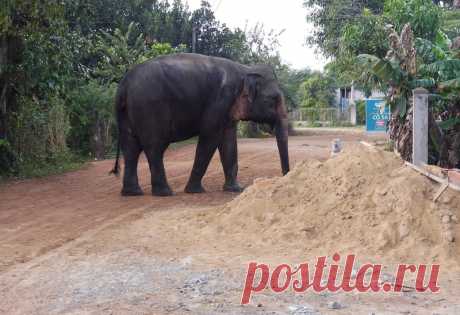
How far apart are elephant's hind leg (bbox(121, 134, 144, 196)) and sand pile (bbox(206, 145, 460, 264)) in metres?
3.31

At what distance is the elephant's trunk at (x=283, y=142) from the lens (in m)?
11.7

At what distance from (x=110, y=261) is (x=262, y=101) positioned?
605 centimetres

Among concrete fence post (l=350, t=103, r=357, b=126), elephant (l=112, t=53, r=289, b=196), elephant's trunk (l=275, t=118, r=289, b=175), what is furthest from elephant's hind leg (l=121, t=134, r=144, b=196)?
concrete fence post (l=350, t=103, r=357, b=126)

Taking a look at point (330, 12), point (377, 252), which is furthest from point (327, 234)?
point (330, 12)

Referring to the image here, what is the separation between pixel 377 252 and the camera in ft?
21.6

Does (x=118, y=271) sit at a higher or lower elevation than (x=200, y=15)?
lower

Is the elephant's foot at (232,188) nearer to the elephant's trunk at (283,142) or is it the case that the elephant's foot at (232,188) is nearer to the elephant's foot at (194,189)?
the elephant's foot at (194,189)

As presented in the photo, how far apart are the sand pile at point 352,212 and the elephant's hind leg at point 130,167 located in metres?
3.31

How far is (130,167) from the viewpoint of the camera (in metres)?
11.8

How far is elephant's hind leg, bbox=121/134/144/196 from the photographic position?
38.4 ft

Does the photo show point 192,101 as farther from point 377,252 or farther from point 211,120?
point 377,252

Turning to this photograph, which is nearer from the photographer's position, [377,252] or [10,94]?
[377,252]

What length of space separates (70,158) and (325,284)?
525 inches

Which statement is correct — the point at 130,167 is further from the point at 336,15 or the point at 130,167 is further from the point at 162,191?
the point at 336,15
